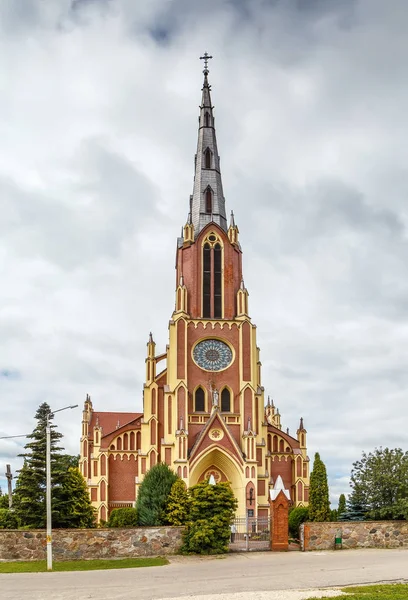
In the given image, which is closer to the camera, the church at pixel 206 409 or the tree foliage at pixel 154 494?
the tree foliage at pixel 154 494

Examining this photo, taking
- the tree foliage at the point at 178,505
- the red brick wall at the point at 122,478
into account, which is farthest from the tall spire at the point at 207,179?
the tree foliage at the point at 178,505

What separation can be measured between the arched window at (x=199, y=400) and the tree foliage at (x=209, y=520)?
2227 centimetres

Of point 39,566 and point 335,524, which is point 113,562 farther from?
point 335,524

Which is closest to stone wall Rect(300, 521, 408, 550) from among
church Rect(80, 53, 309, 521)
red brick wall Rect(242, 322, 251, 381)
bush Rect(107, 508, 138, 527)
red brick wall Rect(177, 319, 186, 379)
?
bush Rect(107, 508, 138, 527)

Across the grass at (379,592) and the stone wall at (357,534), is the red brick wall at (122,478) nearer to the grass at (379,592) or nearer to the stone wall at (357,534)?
the stone wall at (357,534)

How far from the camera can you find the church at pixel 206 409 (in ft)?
167

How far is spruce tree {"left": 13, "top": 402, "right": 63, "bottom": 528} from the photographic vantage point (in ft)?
115

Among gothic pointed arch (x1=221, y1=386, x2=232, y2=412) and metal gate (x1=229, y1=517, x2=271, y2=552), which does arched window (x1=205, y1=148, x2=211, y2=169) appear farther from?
metal gate (x1=229, y1=517, x2=271, y2=552)

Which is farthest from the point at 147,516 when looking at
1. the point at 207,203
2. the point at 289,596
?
the point at 207,203

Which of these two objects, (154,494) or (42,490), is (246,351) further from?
(42,490)

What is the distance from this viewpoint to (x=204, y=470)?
5172 centimetres

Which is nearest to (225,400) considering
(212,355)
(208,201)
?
(212,355)

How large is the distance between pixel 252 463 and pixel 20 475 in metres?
20.6

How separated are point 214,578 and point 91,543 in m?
7.81
